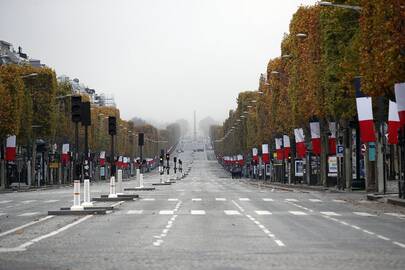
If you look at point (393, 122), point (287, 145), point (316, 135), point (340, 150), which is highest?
point (316, 135)

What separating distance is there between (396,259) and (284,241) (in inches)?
192

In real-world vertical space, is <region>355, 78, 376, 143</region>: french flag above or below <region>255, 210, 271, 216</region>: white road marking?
above

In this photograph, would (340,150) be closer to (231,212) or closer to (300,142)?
→ (300,142)

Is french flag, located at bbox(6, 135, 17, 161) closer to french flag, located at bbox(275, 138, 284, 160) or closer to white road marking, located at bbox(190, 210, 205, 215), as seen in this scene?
french flag, located at bbox(275, 138, 284, 160)

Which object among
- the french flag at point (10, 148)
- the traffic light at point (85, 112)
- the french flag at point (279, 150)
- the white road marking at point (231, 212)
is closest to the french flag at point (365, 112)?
the white road marking at point (231, 212)

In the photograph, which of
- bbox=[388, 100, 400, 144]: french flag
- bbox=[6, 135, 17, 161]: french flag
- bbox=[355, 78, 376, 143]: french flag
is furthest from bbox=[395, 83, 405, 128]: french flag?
bbox=[6, 135, 17, 161]: french flag

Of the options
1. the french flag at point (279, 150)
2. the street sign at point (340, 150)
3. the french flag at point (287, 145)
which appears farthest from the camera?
the french flag at point (279, 150)

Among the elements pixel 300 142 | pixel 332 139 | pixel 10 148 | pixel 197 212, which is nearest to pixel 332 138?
pixel 332 139

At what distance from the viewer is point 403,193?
48.9 metres

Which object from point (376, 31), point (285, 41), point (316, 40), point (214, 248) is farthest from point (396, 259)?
point (285, 41)

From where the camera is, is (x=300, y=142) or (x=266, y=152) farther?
(x=266, y=152)

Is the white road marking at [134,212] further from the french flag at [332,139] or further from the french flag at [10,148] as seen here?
the french flag at [10,148]

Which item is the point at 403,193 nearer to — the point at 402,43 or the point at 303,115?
the point at 402,43

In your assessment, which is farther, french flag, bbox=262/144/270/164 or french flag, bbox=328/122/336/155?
french flag, bbox=262/144/270/164
